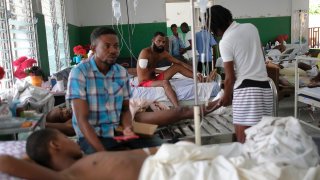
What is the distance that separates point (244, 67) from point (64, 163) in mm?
1369

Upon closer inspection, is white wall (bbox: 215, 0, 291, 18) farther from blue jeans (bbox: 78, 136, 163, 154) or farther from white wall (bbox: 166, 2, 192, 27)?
blue jeans (bbox: 78, 136, 163, 154)

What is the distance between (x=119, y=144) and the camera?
2303 mm

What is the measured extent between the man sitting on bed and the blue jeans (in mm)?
1838

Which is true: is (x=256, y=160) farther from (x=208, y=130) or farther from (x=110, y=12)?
(x=110, y=12)

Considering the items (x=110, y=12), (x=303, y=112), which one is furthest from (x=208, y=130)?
(x=110, y=12)

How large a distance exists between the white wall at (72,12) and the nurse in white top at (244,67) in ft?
19.5

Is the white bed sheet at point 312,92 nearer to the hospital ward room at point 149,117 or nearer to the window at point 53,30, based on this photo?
the hospital ward room at point 149,117

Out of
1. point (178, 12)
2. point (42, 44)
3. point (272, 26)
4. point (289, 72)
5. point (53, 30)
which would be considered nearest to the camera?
point (42, 44)

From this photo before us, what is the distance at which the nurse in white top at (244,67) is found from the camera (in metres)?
2.38

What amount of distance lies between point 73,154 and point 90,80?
1.81ft

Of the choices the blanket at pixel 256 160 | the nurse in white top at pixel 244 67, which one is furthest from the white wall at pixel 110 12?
the blanket at pixel 256 160

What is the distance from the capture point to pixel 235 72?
2486 millimetres

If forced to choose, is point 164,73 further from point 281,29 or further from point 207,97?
point 281,29

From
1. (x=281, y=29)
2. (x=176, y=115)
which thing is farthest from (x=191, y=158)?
(x=281, y=29)
